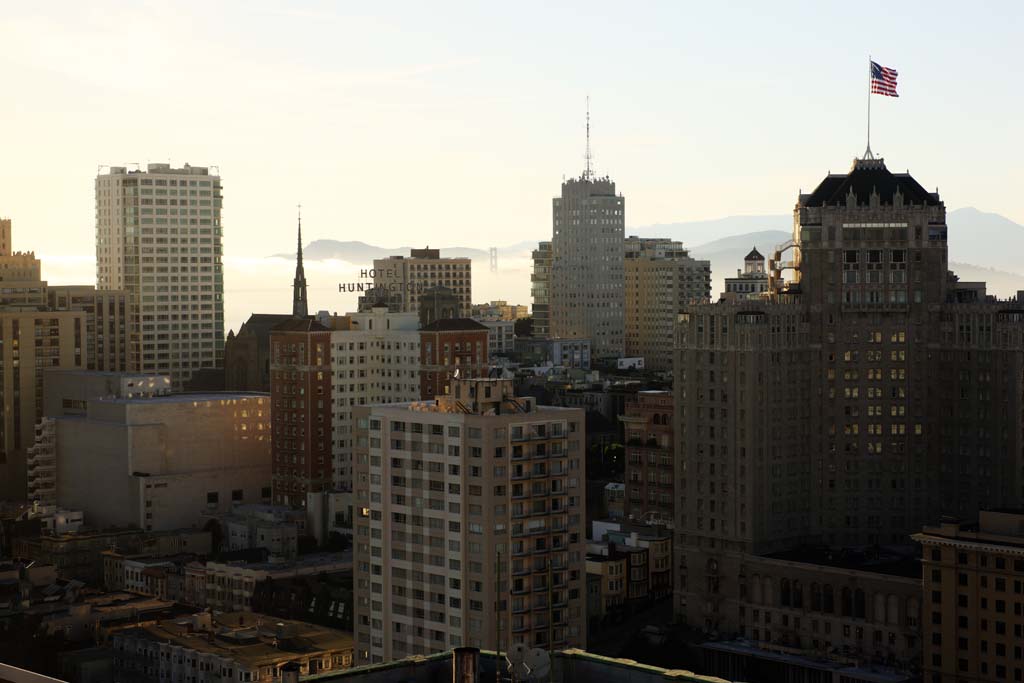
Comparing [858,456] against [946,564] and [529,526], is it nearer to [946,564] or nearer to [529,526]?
[946,564]

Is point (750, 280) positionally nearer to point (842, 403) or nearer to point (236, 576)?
point (842, 403)

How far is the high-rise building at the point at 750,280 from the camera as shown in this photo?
18200 cm

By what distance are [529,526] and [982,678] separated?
1563 inches

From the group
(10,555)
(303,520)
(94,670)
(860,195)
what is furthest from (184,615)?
(860,195)

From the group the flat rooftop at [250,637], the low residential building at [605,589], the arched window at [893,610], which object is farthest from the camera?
the low residential building at [605,589]

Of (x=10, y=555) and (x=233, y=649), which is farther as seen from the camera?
(x=10, y=555)

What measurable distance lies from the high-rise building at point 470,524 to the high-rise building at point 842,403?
4207 centimetres

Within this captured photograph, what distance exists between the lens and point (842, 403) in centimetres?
15738

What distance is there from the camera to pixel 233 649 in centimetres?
13300

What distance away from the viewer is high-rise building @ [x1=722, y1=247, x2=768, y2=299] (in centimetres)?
18200

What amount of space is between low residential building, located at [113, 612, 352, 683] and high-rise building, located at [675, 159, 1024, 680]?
1501 inches

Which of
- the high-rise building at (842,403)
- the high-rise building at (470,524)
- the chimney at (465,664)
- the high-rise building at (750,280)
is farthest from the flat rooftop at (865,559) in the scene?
the chimney at (465,664)

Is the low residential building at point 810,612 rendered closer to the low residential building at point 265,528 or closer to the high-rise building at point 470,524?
the high-rise building at point 470,524

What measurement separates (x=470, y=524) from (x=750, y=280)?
8645 centimetres
